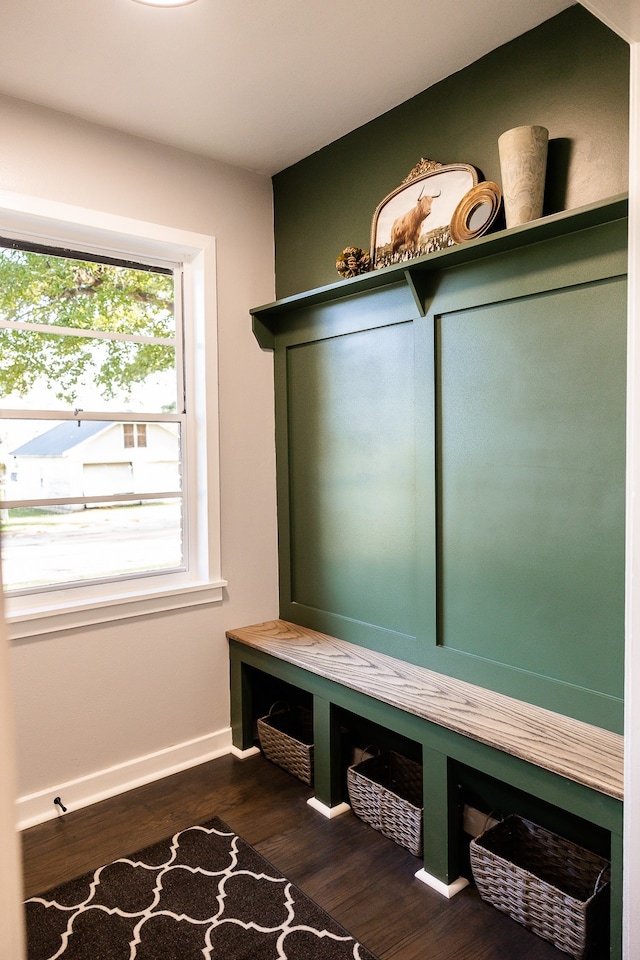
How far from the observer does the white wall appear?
97.0 inches

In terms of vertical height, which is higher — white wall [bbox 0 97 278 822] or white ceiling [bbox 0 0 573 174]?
white ceiling [bbox 0 0 573 174]

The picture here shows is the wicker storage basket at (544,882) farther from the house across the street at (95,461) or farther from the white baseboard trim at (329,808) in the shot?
the house across the street at (95,461)

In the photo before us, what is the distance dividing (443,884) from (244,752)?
1.18 metres

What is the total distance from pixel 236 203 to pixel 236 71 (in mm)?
780

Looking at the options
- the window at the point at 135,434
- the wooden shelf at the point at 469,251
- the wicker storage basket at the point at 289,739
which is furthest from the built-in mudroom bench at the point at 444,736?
the wooden shelf at the point at 469,251

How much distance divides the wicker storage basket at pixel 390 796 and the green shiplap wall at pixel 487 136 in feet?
6.60

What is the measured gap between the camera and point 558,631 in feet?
6.56

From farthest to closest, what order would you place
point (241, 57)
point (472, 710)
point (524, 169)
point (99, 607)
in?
point (99, 607) < point (241, 57) < point (472, 710) < point (524, 169)

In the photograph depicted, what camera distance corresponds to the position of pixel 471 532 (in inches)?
89.0

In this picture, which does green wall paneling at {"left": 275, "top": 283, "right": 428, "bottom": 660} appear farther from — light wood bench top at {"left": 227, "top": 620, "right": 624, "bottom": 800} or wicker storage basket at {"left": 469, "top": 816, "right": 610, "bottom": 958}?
wicker storage basket at {"left": 469, "top": 816, "right": 610, "bottom": 958}

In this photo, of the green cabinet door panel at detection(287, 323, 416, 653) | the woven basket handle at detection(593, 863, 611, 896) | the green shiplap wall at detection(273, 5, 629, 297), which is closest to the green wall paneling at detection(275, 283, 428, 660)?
the green cabinet door panel at detection(287, 323, 416, 653)

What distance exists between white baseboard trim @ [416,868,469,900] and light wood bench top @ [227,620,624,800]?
0.52 m

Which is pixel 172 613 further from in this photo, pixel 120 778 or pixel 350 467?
pixel 350 467

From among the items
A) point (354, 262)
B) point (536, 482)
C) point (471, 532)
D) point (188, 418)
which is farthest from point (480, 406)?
point (188, 418)
